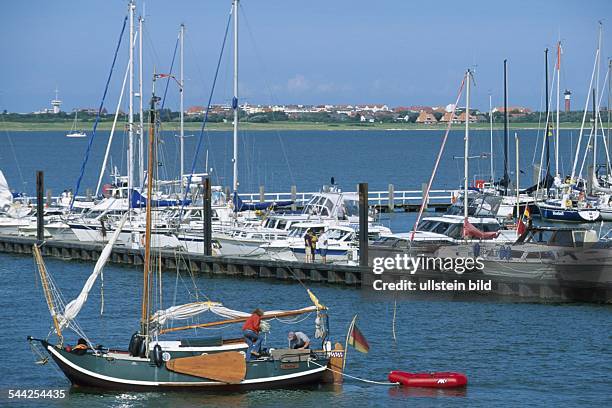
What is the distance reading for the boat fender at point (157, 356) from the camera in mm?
31672

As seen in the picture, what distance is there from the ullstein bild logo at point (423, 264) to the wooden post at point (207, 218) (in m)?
8.37

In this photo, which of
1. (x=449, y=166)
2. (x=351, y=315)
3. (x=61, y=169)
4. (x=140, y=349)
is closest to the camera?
(x=140, y=349)

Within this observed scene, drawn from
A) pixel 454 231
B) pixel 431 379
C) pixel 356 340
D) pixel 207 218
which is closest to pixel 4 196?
pixel 207 218

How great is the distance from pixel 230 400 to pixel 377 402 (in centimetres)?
385

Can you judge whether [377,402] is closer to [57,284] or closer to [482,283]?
[482,283]

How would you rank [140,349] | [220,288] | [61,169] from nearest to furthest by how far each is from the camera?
[140,349] < [220,288] < [61,169]

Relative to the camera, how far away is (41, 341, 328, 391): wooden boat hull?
105ft

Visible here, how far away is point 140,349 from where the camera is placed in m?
32.2

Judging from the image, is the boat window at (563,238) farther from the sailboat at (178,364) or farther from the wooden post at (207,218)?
the sailboat at (178,364)

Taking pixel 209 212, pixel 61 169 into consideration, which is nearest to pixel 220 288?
pixel 209 212

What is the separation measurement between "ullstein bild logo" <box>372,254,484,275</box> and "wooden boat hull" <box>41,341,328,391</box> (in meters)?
16.2

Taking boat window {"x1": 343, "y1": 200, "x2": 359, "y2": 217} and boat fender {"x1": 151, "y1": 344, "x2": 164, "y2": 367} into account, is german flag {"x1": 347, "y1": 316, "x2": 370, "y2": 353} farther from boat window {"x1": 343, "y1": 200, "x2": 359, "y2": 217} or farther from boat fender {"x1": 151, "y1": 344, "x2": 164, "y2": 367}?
boat window {"x1": 343, "y1": 200, "x2": 359, "y2": 217}

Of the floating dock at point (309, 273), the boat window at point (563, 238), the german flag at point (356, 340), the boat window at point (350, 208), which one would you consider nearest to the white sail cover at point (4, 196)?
the floating dock at point (309, 273)

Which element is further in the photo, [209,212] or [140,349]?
[209,212]
